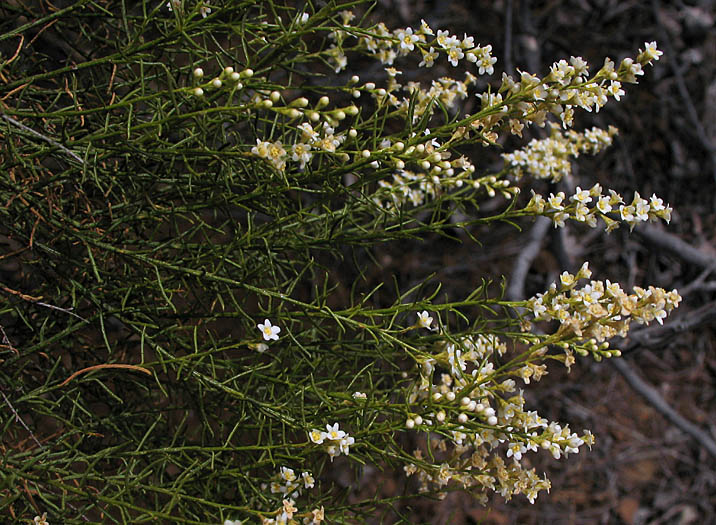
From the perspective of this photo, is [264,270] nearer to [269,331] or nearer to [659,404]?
[269,331]

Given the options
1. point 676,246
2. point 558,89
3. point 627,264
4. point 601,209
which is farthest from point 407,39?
point 627,264

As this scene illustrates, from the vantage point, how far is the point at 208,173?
874 millimetres

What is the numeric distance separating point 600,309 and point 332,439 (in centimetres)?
35

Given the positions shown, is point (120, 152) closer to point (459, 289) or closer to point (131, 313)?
point (131, 313)

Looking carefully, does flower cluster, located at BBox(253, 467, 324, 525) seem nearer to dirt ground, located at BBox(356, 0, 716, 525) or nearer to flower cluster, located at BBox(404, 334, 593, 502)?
flower cluster, located at BBox(404, 334, 593, 502)

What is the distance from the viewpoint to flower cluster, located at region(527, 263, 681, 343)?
2.47ft

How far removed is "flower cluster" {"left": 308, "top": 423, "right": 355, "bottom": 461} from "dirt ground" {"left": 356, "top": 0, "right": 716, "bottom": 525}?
1.58m

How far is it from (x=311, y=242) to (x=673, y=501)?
7.49ft

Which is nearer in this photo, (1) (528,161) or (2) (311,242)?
(2) (311,242)

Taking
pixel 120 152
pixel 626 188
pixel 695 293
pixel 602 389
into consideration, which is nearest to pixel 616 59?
pixel 626 188

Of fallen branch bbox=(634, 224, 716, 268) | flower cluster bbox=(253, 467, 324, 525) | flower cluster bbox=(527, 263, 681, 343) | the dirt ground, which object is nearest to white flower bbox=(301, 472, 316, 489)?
flower cluster bbox=(253, 467, 324, 525)

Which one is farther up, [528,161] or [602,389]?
[528,161]

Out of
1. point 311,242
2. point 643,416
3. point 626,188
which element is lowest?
point 643,416

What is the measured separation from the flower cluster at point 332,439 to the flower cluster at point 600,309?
280 mm
